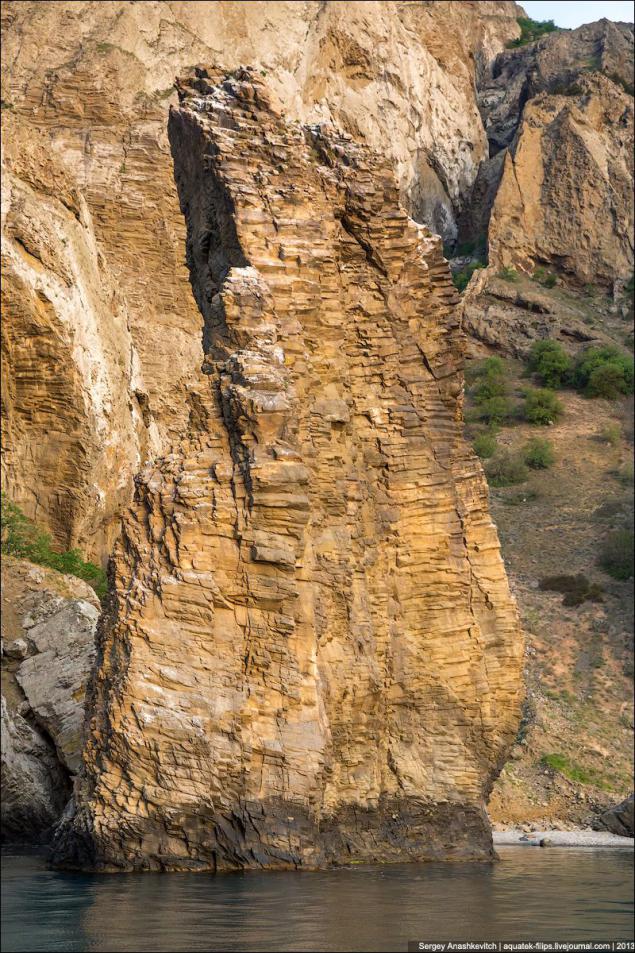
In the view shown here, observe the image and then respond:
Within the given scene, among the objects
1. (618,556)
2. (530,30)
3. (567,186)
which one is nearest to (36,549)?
(618,556)

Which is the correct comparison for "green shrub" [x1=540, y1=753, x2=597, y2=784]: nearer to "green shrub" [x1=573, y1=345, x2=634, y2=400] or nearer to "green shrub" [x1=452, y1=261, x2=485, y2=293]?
"green shrub" [x1=573, y1=345, x2=634, y2=400]

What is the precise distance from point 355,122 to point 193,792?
4208cm

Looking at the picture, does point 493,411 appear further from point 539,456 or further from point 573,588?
point 573,588

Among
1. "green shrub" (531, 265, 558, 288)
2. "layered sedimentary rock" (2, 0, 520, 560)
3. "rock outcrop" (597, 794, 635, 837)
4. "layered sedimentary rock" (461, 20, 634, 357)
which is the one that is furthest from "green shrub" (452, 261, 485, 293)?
"rock outcrop" (597, 794, 635, 837)

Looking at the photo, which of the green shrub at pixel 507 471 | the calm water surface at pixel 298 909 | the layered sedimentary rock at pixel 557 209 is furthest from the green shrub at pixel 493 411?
the calm water surface at pixel 298 909

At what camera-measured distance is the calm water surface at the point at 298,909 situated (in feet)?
32.4

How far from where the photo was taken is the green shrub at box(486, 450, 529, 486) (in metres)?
46.4

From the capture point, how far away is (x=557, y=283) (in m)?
58.9

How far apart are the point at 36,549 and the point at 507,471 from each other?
87.9 ft

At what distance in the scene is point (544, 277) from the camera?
58531 mm

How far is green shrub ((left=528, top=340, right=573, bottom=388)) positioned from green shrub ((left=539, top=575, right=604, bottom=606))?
52.8 feet

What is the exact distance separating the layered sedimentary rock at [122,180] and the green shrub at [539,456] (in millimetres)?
14469

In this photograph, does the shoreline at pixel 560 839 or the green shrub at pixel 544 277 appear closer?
the shoreline at pixel 560 839

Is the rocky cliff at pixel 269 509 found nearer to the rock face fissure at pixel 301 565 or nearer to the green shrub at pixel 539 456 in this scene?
the rock face fissure at pixel 301 565
